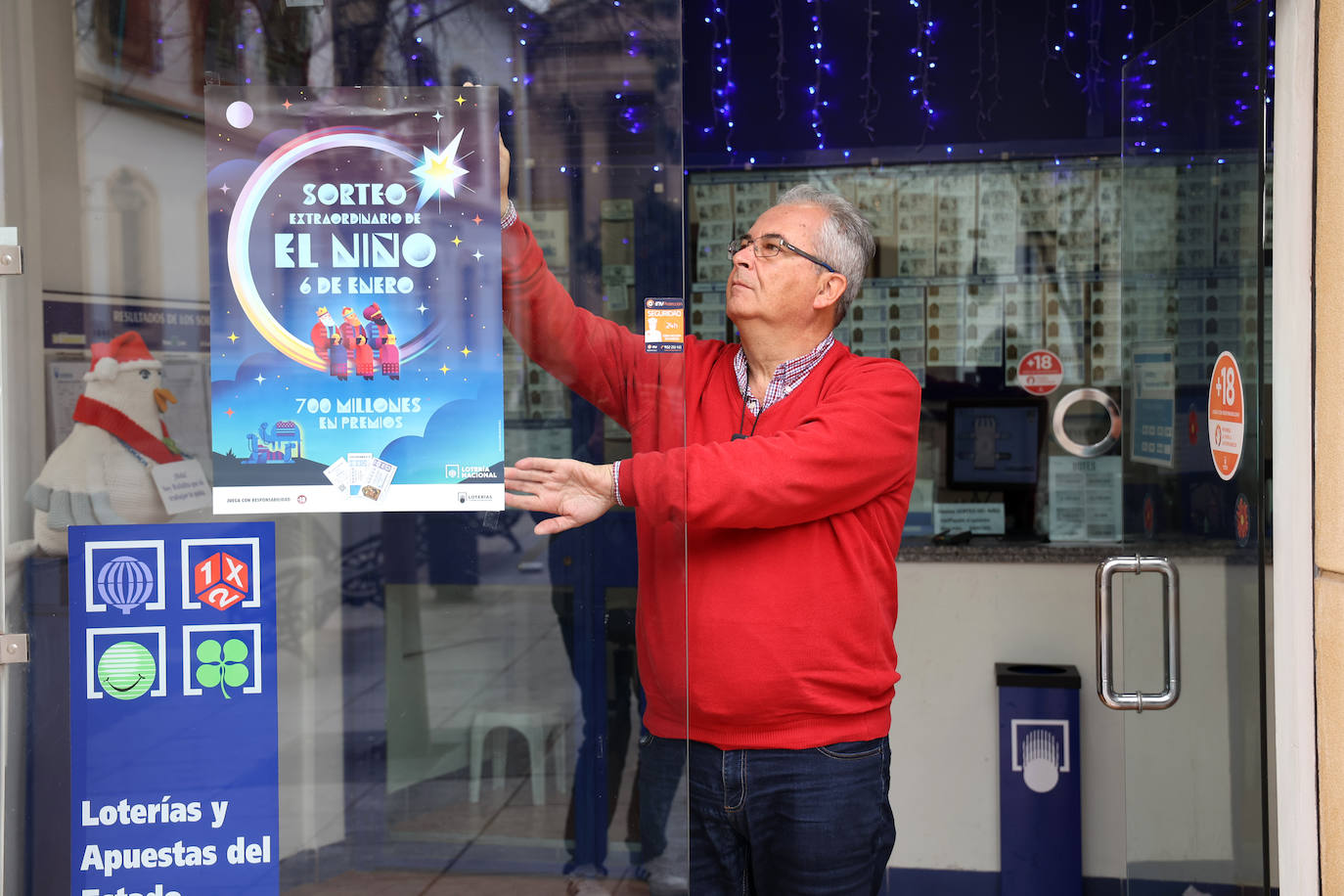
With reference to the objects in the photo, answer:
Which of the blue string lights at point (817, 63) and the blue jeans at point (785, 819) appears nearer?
the blue jeans at point (785, 819)

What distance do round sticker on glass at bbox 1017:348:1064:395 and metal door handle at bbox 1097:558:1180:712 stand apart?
204 centimetres

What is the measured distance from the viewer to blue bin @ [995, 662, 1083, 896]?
3504 mm

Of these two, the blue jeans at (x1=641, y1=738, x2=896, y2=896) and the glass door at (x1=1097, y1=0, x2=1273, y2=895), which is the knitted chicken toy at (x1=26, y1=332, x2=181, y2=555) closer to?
the blue jeans at (x1=641, y1=738, x2=896, y2=896)

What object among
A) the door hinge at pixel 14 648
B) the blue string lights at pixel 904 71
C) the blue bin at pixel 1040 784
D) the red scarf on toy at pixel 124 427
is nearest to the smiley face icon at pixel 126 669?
the door hinge at pixel 14 648

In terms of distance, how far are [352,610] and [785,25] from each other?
341cm

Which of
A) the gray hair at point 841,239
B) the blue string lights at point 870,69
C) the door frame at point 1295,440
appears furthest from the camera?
the blue string lights at point 870,69

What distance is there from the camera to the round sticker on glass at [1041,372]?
14.0 ft

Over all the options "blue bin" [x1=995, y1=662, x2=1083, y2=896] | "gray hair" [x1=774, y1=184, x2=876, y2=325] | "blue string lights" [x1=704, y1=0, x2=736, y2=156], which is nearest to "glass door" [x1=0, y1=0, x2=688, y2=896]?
"gray hair" [x1=774, y1=184, x2=876, y2=325]

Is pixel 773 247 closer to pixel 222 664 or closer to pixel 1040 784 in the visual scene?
pixel 222 664

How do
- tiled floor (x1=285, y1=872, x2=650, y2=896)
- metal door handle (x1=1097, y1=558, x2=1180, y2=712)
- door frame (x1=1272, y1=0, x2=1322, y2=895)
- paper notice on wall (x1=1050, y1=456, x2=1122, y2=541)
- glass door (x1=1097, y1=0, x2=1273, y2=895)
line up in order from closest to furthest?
tiled floor (x1=285, y1=872, x2=650, y2=896)
door frame (x1=1272, y1=0, x2=1322, y2=895)
glass door (x1=1097, y1=0, x2=1273, y2=895)
metal door handle (x1=1097, y1=558, x2=1180, y2=712)
paper notice on wall (x1=1050, y1=456, x2=1122, y2=541)

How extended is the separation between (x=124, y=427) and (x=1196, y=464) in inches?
76.1

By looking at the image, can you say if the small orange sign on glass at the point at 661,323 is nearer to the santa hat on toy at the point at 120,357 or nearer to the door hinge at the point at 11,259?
the santa hat on toy at the point at 120,357

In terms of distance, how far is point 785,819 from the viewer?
6.23ft

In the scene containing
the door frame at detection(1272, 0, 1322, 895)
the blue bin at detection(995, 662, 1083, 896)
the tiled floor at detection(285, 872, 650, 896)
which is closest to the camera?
the tiled floor at detection(285, 872, 650, 896)
